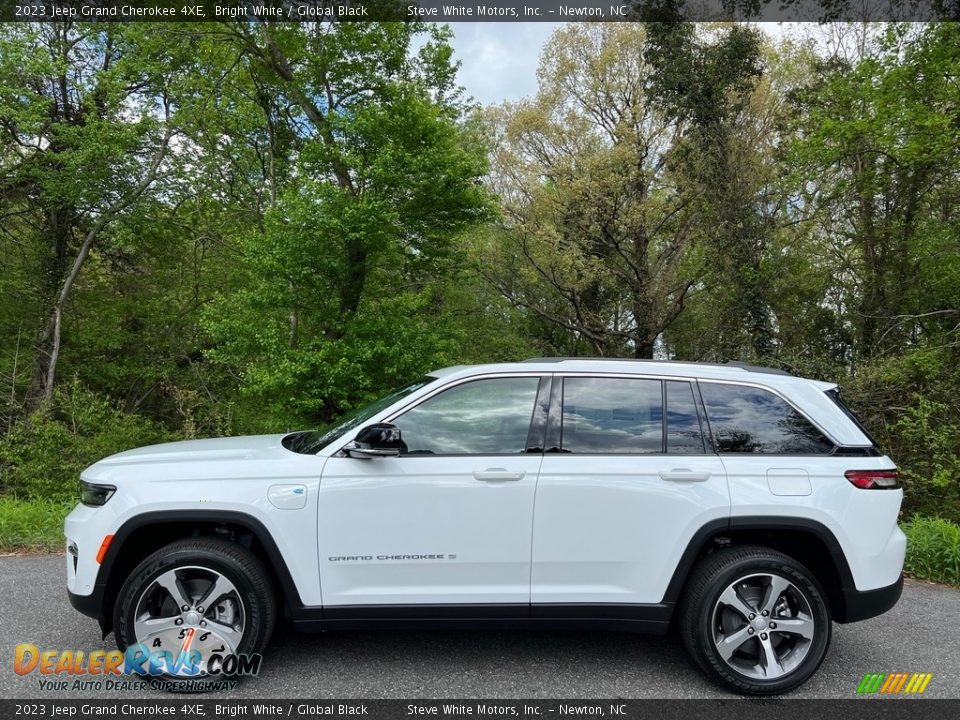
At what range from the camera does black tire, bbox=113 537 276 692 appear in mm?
2836

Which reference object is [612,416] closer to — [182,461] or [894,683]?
[894,683]

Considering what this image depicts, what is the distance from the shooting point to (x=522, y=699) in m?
2.81

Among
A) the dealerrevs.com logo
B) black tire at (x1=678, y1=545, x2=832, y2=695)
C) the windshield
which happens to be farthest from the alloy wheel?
the dealerrevs.com logo

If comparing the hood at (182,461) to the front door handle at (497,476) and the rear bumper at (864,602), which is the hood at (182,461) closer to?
the front door handle at (497,476)

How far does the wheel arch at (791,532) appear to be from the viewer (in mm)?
2916

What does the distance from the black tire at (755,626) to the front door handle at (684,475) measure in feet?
1.48

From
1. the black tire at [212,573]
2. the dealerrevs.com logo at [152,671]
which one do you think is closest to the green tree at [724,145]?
the black tire at [212,573]

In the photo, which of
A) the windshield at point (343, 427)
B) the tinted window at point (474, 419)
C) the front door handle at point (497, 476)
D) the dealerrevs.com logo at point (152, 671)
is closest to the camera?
the dealerrevs.com logo at point (152, 671)

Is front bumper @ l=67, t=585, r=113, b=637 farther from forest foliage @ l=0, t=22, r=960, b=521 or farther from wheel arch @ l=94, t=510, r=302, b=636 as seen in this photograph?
forest foliage @ l=0, t=22, r=960, b=521

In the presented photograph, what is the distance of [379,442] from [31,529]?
14.9ft

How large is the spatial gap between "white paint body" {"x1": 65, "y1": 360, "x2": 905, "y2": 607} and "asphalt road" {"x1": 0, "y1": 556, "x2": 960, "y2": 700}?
439 mm

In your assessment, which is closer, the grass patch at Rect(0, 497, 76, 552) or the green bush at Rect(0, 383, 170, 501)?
the grass patch at Rect(0, 497, 76, 552)

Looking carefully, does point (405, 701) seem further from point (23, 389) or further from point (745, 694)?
point (23, 389)

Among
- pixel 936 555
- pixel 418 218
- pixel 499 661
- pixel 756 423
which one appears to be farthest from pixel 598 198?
pixel 499 661
